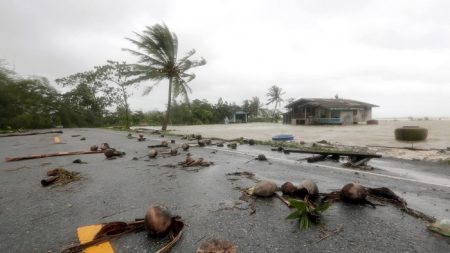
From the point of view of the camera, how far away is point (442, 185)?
3275 mm

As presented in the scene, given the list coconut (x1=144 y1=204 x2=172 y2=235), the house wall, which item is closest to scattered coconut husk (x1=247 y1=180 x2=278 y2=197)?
coconut (x1=144 y1=204 x2=172 y2=235)

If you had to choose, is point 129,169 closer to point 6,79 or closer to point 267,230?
point 267,230

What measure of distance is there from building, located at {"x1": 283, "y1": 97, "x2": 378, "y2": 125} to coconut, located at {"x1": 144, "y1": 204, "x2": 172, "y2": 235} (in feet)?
124

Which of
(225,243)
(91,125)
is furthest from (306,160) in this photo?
(91,125)

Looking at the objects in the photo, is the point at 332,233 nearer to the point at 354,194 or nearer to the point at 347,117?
the point at 354,194

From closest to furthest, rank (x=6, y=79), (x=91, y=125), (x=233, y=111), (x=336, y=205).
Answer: (x=336, y=205) < (x=6, y=79) < (x=91, y=125) < (x=233, y=111)

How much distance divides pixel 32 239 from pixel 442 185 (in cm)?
428

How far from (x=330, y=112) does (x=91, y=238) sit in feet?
131

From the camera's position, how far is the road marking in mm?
1433

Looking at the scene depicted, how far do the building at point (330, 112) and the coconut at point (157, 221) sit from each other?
1493 inches

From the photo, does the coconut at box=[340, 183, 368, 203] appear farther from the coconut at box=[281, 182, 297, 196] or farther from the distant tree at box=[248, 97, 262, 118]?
the distant tree at box=[248, 97, 262, 118]

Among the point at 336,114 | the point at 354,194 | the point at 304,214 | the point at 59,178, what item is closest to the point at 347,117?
the point at 336,114

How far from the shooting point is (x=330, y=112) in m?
38.0

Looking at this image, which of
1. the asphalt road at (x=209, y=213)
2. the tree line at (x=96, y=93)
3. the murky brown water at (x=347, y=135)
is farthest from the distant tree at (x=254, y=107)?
the asphalt road at (x=209, y=213)
